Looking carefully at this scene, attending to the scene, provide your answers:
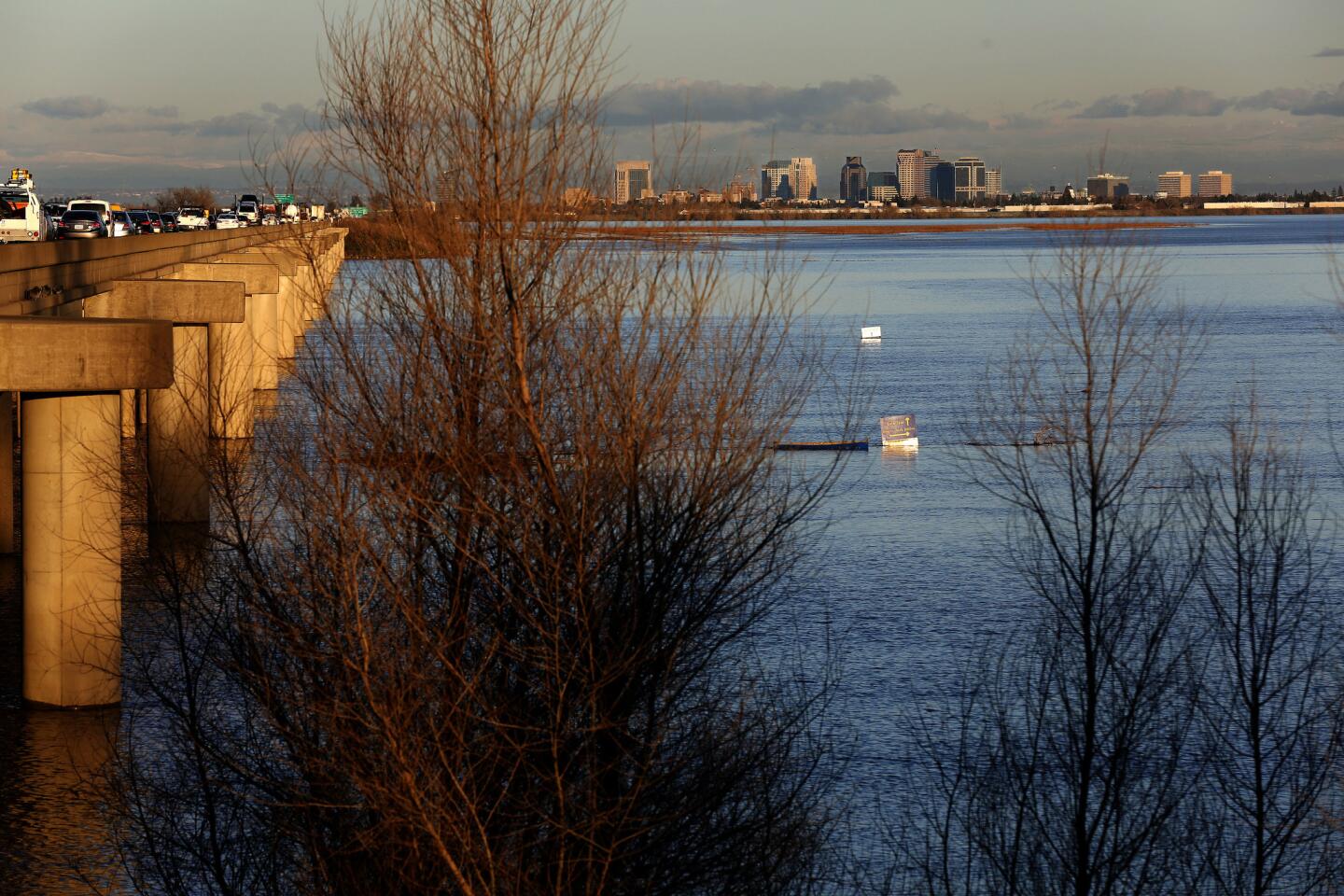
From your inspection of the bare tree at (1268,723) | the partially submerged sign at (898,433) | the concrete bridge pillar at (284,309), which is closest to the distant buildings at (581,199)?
the bare tree at (1268,723)

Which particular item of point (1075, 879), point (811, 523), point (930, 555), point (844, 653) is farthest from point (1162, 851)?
point (811, 523)

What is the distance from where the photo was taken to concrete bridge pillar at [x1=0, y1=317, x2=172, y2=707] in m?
22.8

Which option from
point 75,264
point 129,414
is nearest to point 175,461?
point 75,264

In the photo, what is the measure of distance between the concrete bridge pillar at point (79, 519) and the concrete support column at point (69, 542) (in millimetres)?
13

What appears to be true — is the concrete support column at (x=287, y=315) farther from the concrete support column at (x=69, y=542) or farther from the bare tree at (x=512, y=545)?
the bare tree at (x=512, y=545)

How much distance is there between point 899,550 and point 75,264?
1975 centimetres

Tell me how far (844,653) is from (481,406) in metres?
16.2

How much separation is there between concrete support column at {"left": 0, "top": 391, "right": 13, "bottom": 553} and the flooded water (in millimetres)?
1322

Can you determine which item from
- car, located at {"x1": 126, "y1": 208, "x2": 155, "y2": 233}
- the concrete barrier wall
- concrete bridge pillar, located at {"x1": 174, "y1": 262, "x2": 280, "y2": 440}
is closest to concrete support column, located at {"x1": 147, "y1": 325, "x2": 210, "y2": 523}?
concrete bridge pillar, located at {"x1": 174, "y1": 262, "x2": 280, "y2": 440}

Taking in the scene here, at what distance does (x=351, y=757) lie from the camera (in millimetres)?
13742

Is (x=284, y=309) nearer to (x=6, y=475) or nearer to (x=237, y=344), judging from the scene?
(x=237, y=344)

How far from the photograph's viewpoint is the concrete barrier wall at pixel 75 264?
90.1 ft

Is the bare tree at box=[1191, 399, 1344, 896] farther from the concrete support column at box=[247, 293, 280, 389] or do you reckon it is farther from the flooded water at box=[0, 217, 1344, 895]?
the concrete support column at box=[247, 293, 280, 389]

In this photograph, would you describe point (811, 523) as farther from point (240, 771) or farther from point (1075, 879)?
point (240, 771)
